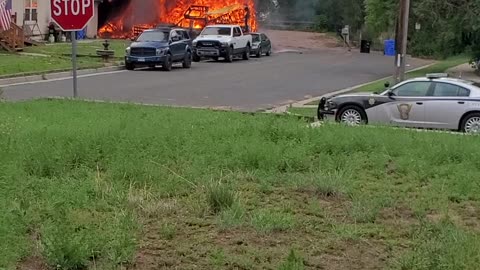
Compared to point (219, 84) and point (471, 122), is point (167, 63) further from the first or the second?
point (471, 122)

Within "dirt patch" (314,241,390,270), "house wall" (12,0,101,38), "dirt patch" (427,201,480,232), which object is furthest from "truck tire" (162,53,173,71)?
"dirt patch" (314,241,390,270)

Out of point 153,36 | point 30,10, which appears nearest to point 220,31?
point 153,36

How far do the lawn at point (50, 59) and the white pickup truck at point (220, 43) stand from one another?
430cm

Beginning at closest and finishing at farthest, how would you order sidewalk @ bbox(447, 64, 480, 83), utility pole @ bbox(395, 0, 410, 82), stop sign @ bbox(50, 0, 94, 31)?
stop sign @ bbox(50, 0, 94, 31) → utility pole @ bbox(395, 0, 410, 82) → sidewalk @ bbox(447, 64, 480, 83)

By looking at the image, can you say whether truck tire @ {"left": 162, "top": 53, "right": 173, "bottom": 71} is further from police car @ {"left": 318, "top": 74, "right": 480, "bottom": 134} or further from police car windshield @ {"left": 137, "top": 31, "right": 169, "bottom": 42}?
police car @ {"left": 318, "top": 74, "right": 480, "bottom": 134}

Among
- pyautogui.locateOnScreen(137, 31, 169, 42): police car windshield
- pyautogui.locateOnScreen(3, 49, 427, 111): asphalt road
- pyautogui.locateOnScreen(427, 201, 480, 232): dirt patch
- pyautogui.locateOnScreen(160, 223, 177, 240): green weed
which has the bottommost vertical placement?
pyautogui.locateOnScreen(3, 49, 427, 111): asphalt road

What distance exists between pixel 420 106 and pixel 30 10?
3117 centimetres

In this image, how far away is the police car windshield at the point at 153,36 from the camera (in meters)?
34.7

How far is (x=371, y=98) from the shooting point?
17.0 meters

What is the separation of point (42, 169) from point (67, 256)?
10.3ft

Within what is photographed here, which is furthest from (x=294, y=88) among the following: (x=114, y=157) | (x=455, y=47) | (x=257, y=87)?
(x=114, y=157)

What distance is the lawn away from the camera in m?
28.2

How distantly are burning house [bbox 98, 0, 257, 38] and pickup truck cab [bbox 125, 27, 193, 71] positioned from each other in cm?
1445

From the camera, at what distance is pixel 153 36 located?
35.1 m
